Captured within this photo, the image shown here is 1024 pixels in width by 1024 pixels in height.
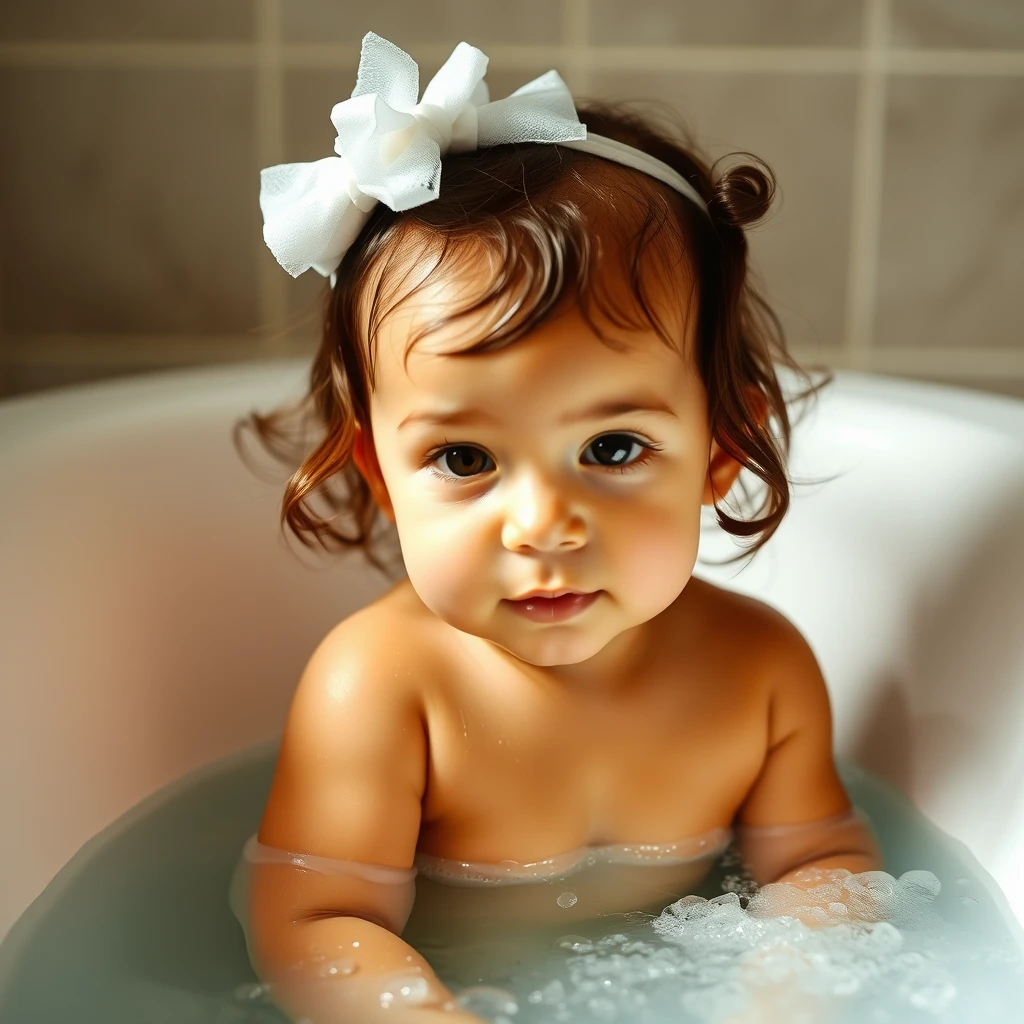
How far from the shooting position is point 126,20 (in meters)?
1.52

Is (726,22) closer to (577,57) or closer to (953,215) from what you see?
(577,57)

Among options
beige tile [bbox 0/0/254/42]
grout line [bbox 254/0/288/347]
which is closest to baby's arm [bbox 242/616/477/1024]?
grout line [bbox 254/0/288/347]

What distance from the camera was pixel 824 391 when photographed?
1245 millimetres

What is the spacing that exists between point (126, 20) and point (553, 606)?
3.47 ft

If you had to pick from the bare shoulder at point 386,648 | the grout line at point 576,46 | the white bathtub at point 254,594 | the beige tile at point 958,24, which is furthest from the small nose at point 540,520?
the beige tile at point 958,24

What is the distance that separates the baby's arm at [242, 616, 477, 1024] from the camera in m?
0.78

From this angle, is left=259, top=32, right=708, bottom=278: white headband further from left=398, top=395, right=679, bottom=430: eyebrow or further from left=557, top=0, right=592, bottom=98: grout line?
left=557, top=0, right=592, bottom=98: grout line

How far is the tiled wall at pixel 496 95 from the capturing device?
1.52 m

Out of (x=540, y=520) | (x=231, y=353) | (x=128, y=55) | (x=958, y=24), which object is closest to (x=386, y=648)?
(x=540, y=520)

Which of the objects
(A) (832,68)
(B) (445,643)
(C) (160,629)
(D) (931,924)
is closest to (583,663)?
(B) (445,643)

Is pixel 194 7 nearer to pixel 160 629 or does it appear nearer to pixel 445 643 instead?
pixel 160 629

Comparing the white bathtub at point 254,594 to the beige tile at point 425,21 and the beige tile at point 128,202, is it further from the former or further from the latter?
the beige tile at point 425,21

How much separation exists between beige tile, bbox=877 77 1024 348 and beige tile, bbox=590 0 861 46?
0.34 ft

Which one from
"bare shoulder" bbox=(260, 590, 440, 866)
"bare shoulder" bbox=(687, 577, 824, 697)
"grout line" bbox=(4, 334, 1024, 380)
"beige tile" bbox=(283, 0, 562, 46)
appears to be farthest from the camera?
"grout line" bbox=(4, 334, 1024, 380)
